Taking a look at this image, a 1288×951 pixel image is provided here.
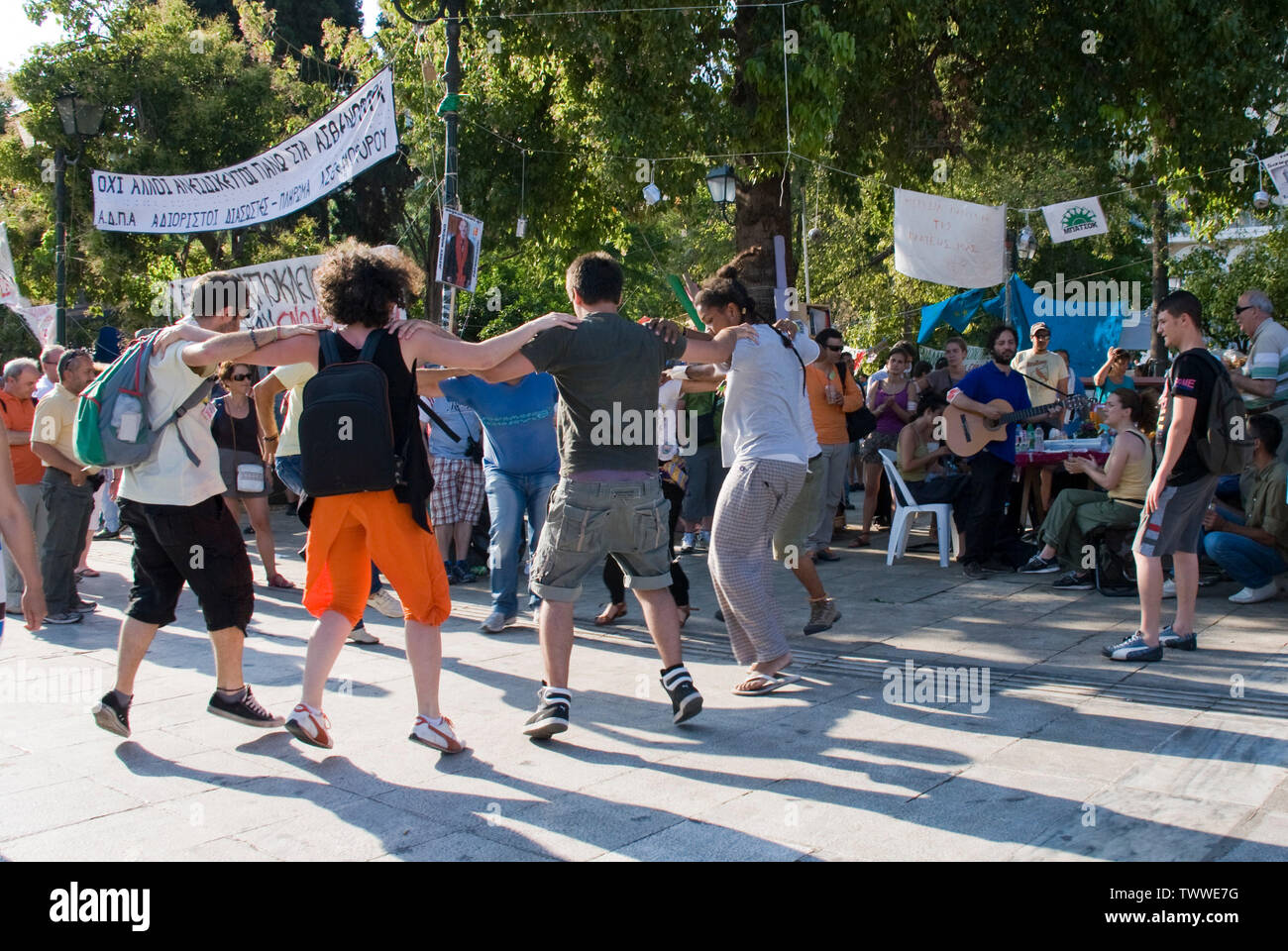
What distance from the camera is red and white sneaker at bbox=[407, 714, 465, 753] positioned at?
4.38m

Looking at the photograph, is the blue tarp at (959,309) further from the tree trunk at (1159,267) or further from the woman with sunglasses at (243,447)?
the woman with sunglasses at (243,447)

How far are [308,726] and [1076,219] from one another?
11.6 m

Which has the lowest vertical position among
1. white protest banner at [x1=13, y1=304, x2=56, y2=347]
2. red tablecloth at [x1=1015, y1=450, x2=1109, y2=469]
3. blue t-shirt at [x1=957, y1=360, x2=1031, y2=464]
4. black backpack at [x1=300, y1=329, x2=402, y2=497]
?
red tablecloth at [x1=1015, y1=450, x2=1109, y2=469]

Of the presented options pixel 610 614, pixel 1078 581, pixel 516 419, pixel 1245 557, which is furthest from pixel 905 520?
pixel 516 419

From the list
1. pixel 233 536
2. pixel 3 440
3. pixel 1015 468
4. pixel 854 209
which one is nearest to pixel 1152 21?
pixel 854 209

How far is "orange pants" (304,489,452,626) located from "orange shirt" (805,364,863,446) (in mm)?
5476

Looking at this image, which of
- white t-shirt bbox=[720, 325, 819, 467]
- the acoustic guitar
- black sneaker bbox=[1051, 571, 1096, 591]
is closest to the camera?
white t-shirt bbox=[720, 325, 819, 467]

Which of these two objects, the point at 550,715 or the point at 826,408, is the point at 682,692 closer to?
the point at 550,715

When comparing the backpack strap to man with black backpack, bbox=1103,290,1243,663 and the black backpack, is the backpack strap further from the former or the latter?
man with black backpack, bbox=1103,290,1243,663

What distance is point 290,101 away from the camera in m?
19.6

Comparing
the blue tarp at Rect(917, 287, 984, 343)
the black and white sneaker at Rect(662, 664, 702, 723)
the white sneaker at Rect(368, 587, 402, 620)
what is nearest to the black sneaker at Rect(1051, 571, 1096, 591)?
the black and white sneaker at Rect(662, 664, 702, 723)

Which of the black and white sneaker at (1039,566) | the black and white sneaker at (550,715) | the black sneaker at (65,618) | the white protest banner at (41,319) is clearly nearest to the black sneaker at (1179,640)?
the black and white sneaker at (1039,566)

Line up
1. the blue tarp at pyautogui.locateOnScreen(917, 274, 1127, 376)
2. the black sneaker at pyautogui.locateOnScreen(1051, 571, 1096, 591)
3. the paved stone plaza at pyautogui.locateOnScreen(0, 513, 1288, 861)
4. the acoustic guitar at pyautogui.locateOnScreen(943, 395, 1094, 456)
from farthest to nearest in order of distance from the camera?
the blue tarp at pyautogui.locateOnScreen(917, 274, 1127, 376) < the acoustic guitar at pyautogui.locateOnScreen(943, 395, 1094, 456) < the black sneaker at pyautogui.locateOnScreen(1051, 571, 1096, 591) < the paved stone plaza at pyautogui.locateOnScreen(0, 513, 1288, 861)

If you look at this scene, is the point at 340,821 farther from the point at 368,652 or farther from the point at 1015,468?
the point at 1015,468
